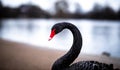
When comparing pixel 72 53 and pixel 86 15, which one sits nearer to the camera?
pixel 72 53

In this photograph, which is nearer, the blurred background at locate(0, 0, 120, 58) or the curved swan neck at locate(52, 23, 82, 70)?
the curved swan neck at locate(52, 23, 82, 70)

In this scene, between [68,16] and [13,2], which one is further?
[13,2]

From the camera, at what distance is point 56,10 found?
2.42 metres

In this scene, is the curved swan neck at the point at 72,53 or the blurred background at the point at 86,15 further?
the blurred background at the point at 86,15

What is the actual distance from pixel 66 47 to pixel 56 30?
4.69 feet

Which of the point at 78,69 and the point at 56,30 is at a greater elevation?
the point at 56,30

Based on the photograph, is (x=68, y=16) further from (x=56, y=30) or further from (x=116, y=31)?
(x=56, y=30)

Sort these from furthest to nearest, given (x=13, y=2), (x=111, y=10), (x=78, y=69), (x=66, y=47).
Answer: (x=13, y=2)
(x=66, y=47)
(x=111, y=10)
(x=78, y=69)

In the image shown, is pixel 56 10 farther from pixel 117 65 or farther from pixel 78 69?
pixel 78 69

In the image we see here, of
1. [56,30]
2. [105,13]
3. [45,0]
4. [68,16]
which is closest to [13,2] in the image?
[45,0]

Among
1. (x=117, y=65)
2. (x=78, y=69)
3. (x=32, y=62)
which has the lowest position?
(x=32, y=62)

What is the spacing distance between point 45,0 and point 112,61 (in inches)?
48.7

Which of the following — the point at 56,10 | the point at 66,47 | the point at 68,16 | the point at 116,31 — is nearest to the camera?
the point at 56,10

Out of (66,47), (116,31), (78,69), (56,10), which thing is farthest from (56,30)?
(116,31)
